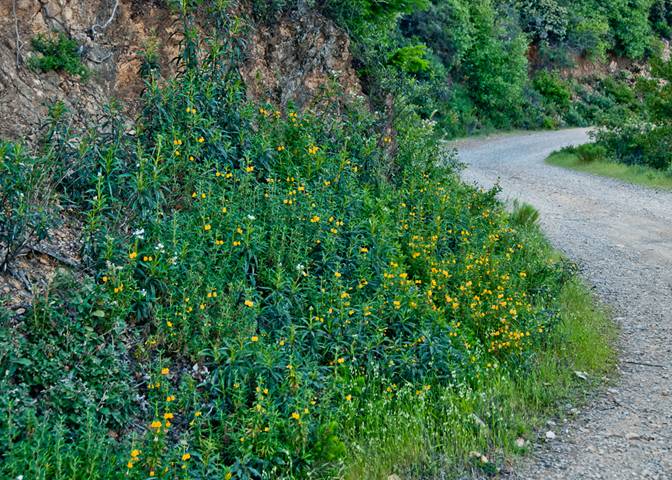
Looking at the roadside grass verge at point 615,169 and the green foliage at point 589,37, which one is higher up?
the green foliage at point 589,37

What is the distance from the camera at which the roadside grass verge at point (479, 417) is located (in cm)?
453

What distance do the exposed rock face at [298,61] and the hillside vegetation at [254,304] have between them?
22 cm

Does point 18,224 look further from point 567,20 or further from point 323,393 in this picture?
point 567,20

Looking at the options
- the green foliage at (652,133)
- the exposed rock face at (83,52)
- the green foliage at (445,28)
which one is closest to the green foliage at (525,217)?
the exposed rock face at (83,52)

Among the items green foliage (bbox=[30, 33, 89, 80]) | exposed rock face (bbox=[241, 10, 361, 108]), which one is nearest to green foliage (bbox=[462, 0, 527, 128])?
exposed rock face (bbox=[241, 10, 361, 108])

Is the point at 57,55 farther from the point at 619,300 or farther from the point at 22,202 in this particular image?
the point at 619,300

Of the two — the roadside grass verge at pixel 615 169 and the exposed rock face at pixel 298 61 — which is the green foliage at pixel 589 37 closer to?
the roadside grass verge at pixel 615 169

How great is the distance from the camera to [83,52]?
6914mm

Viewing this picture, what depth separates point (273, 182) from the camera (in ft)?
21.4

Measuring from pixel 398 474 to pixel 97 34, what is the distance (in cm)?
521

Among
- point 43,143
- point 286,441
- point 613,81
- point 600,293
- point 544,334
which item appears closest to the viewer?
point 286,441

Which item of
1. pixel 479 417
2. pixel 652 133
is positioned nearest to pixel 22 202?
pixel 479 417

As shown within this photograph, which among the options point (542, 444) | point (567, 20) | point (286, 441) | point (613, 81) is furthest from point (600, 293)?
point (613, 81)

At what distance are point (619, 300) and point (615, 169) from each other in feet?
37.6
